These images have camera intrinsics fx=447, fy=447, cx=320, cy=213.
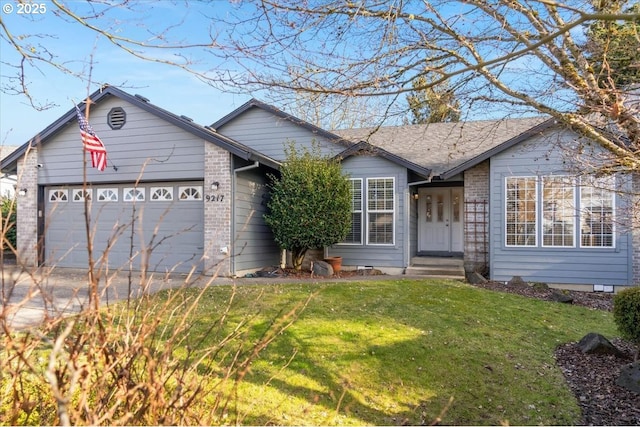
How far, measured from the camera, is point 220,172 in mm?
11617

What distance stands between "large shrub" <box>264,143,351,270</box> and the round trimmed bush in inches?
275

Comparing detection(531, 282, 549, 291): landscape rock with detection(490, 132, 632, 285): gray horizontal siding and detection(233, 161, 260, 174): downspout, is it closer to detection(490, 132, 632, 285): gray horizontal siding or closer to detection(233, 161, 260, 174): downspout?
detection(490, 132, 632, 285): gray horizontal siding

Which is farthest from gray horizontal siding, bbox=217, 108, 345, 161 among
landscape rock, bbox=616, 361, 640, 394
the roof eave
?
landscape rock, bbox=616, 361, 640, 394

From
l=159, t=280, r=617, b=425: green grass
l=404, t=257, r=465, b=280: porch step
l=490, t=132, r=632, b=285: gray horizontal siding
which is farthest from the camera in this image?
l=404, t=257, r=465, b=280: porch step

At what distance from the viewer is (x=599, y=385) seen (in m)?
5.37

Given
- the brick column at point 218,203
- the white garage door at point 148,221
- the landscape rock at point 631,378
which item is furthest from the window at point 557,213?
the white garage door at point 148,221

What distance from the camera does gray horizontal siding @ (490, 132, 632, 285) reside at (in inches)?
424

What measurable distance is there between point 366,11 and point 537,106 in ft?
7.63

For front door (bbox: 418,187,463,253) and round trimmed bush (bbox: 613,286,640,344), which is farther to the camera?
front door (bbox: 418,187,463,253)

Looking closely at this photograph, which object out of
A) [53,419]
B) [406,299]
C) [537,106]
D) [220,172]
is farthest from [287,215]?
[53,419]

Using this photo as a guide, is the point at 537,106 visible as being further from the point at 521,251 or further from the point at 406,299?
the point at 521,251

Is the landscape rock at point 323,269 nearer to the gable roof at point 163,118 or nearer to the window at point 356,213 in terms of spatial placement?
the window at point 356,213

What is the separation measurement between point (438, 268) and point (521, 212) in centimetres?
263

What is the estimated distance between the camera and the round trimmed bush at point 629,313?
5.76 m
